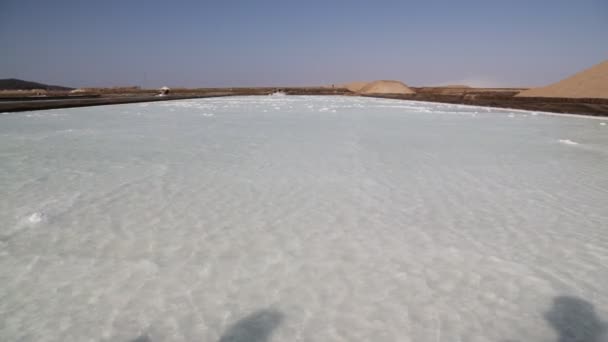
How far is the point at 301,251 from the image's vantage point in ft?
7.68

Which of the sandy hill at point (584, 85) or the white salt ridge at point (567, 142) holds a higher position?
the sandy hill at point (584, 85)

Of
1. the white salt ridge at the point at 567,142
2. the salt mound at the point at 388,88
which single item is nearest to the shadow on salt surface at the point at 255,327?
the white salt ridge at the point at 567,142

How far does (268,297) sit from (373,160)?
3.77 metres

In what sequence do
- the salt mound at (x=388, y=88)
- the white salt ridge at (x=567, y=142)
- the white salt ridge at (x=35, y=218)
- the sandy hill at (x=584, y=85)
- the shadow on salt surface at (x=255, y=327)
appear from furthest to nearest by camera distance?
the salt mound at (x=388, y=88) < the sandy hill at (x=584, y=85) < the white salt ridge at (x=567, y=142) < the white salt ridge at (x=35, y=218) < the shadow on salt surface at (x=255, y=327)

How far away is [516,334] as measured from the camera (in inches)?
61.6

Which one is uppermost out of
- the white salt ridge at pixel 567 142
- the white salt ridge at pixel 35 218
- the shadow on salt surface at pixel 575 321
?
the white salt ridge at pixel 567 142

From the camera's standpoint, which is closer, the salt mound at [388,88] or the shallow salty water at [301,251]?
the shallow salty water at [301,251]

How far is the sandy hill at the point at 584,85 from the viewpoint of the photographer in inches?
814

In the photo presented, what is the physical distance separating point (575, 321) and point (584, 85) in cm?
2643

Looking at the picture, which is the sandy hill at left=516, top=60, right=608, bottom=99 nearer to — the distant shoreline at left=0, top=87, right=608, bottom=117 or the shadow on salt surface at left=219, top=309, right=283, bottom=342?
the distant shoreline at left=0, top=87, right=608, bottom=117

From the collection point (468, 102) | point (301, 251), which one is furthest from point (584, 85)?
point (301, 251)

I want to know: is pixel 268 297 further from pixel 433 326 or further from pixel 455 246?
pixel 455 246

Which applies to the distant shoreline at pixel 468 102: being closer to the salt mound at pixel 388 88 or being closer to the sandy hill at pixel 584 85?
the sandy hill at pixel 584 85

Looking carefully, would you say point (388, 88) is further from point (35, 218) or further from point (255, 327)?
point (255, 327)
